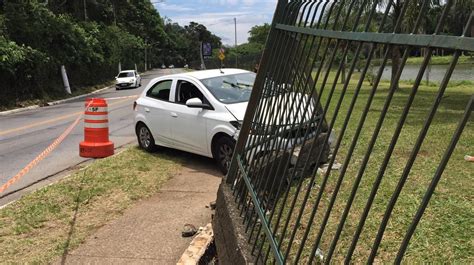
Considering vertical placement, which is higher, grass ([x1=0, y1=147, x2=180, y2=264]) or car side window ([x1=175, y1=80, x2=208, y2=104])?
car side window ([x1=175, y1=80, x2=208, y2=104])

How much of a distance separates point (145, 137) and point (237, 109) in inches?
108

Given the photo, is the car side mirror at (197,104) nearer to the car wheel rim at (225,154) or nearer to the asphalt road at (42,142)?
the car wheel rim at (225,154)

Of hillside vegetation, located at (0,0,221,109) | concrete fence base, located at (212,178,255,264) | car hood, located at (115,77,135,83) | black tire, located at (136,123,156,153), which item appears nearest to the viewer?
concrete fence base, located at (212,178,255,264)

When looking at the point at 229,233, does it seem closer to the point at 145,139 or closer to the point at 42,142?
the point at 145,139

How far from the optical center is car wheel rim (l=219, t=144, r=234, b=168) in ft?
25.8

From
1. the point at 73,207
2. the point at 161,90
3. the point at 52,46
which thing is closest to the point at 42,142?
the point at 161,90

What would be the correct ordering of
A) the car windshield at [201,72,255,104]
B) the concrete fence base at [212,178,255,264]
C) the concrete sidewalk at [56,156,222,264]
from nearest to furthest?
1. the concrete fence base at [212,178,255,264]
2. the concrete sidewalk at [56,156,222,264]
3. the car windshield at [201,72,255,104]

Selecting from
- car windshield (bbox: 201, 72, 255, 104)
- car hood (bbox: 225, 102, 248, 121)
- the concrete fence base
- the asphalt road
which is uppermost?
car windshield (bbox: 201, 72, 255, 104)

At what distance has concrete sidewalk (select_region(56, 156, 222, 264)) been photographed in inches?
195

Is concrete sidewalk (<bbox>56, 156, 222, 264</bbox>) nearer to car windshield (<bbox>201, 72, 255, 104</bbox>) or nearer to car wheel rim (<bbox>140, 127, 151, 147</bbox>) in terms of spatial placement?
car windshield (<bbox>201, 72, 255, 104</bbox>)

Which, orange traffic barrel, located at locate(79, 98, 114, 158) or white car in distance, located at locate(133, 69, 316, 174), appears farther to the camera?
orange traffic barrel, located at locate(79, 98, 114, 158)

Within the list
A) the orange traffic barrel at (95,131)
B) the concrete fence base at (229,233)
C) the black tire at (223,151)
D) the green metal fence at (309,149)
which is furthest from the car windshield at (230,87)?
the concrete fence base at (229,233)

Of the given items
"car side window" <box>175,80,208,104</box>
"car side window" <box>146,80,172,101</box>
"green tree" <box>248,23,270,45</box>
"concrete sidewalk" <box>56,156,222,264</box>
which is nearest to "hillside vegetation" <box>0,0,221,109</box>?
"car side window" <box>146,80,172,101</box>

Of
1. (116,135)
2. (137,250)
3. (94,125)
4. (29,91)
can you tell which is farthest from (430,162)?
(29,91)
